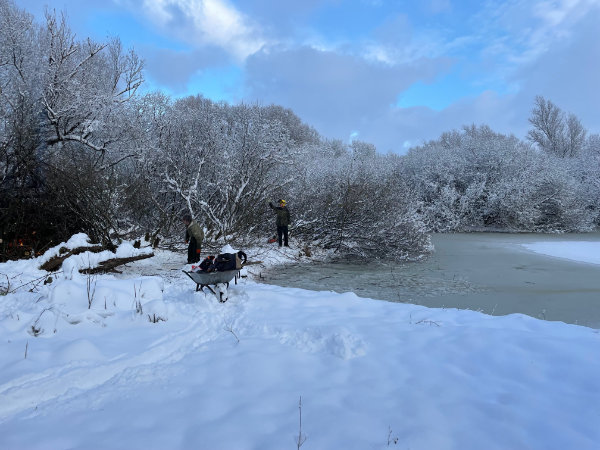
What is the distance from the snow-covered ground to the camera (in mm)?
2184

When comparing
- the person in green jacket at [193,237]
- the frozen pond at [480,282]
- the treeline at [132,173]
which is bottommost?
the frozen pond at [480,282]

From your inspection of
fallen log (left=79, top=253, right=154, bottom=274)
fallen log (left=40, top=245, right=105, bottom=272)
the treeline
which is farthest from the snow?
fallen log (left=40, top=245, right=105, bottom=272)

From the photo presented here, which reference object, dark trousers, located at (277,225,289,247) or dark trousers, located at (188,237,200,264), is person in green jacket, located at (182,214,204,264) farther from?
dark trousers, located at (277,225,289,247)

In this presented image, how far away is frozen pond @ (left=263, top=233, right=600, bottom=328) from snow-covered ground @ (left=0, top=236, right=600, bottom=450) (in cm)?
238

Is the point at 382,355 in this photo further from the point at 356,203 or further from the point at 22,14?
the point at 22,14

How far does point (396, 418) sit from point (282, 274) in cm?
753

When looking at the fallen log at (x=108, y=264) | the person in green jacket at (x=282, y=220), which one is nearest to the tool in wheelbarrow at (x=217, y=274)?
the fallen log at (x=108, y=264)

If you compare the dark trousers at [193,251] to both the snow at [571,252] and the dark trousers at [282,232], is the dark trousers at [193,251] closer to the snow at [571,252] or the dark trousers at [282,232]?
the dark trousers at [282,232]

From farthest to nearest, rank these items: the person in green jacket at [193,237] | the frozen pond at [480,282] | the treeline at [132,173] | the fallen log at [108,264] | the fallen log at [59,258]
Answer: the treeline at [132,173] < the person in green jacket at [193,237] < the fallen log at [108,264] < the fallen log at [59,258] < the frozen pond at [480,282]

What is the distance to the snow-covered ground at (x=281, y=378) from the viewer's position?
7.16ft

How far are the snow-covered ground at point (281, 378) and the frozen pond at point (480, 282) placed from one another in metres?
2.38

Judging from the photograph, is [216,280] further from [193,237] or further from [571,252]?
[571,252]

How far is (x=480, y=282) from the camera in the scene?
28.2ft

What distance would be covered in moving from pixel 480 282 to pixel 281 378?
718cm
